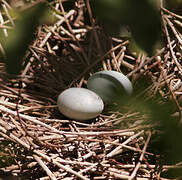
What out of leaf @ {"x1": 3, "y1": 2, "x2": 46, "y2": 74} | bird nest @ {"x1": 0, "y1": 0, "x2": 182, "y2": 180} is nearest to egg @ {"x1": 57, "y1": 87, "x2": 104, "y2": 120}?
bird nest @ {"x1": 0, "y1": 0, "x2": 182, "y2": 180}

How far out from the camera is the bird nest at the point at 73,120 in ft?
2.80

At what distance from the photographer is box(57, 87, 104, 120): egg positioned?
1.03 metres

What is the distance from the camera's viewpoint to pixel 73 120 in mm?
1096

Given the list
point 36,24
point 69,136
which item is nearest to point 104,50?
point 69,136

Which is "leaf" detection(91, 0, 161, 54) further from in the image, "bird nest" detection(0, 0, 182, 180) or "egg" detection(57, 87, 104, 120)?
"egg" detection(57, 87, 104, 120)

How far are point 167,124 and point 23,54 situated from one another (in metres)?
0.14

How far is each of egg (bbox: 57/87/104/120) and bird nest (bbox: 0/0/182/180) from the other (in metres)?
0.03

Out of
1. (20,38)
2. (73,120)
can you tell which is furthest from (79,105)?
(20,38)

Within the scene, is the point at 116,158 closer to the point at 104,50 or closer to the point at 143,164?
the point at 143,164

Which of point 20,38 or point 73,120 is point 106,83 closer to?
point 73,120

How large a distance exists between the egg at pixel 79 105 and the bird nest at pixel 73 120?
1.3 inches

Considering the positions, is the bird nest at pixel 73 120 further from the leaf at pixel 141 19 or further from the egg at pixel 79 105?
the leaf at pixel 141 19

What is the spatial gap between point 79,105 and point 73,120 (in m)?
0.10

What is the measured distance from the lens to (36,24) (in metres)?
0.24
